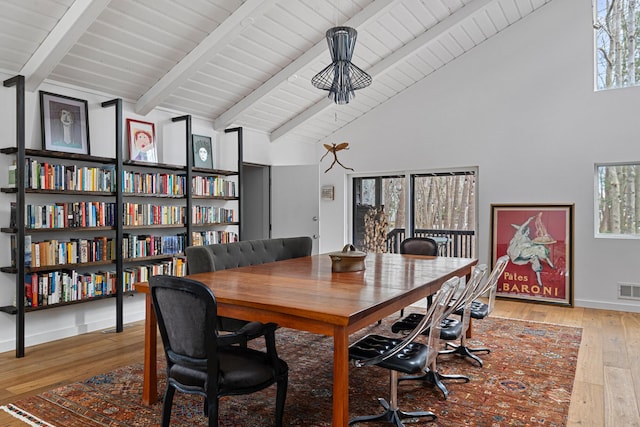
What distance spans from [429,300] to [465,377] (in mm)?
1535

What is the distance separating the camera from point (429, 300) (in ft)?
14.8

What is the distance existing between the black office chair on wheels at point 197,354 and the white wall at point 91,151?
8.19ft

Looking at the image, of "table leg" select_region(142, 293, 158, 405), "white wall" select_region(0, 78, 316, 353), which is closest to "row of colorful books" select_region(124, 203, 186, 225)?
"white wall" select_region(0, 78, 316, 353)

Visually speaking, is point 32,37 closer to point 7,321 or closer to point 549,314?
point 7,321

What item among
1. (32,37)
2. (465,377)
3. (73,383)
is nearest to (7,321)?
(73,383)

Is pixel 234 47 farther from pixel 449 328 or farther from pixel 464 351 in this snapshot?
pixel 464 351

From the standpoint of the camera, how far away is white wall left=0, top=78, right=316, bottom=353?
12.1 feet

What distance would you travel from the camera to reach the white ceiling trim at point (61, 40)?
312 cm

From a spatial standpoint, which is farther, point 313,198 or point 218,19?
point 313,198

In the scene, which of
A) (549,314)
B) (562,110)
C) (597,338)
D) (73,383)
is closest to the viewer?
(73,383)

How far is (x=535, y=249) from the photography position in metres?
5.50

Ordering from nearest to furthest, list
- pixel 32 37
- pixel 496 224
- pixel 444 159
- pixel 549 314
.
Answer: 1. pixel 32 37
2. pixel 549 314
3. pixel 496 224
4. pixel 444 159

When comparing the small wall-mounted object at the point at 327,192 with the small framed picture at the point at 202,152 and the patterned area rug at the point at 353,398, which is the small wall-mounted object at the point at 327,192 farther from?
the patterned area rug at the point at 353,398

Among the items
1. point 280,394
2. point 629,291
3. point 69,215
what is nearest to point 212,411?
point 280,394
